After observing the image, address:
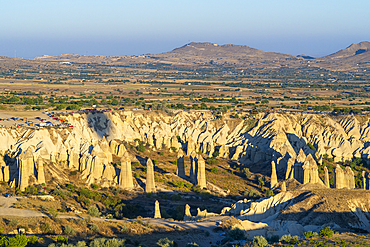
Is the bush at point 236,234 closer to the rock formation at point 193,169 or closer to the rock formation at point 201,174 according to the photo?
the rock formation at point 201,174

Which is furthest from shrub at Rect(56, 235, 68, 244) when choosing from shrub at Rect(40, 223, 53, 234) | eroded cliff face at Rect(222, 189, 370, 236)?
eroded cliff face at Rect(222, 189, 370, 236)

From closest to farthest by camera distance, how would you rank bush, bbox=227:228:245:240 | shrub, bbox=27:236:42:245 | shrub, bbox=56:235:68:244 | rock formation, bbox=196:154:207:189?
shrub, bbox=27:236:42:245 < shrub, bbox=56:235:68:244 < bush, bbox=227:228:245:240 < rock formation, bbox=196:154:207:189

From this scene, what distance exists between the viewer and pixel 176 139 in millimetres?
95438

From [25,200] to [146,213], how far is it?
41.2 feet

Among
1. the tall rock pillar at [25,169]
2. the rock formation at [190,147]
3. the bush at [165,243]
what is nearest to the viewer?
the bush at [165,243]

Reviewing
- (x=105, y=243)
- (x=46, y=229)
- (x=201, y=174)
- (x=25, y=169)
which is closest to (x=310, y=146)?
(x=201, y=174)

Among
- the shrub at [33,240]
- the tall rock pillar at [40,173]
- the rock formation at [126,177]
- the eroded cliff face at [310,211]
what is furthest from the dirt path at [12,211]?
the eroded cliff face at [310,211]

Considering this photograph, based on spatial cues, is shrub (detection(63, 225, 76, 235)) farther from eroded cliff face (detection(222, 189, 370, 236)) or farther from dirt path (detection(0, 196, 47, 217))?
eroded cliff face (detection(222, 189, 370, 236))

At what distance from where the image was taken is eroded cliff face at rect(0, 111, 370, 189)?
67688 millimetres

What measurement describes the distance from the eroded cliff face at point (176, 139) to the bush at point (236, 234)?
29.3m

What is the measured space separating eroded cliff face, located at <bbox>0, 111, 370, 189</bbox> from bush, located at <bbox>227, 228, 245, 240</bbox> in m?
29.3

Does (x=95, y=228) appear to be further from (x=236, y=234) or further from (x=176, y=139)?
(x=176, y=139)

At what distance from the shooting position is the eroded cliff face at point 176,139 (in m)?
67.7

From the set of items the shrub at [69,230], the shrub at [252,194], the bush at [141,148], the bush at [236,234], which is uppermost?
the shrub at [69,230]
